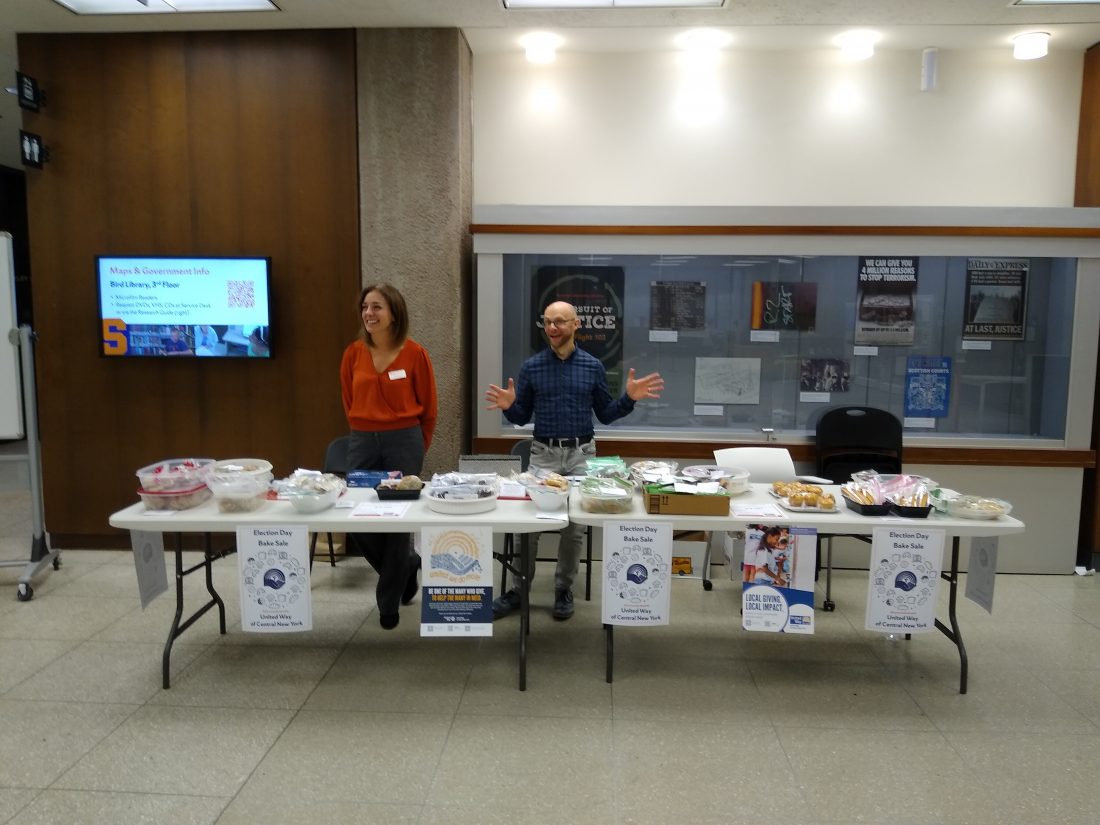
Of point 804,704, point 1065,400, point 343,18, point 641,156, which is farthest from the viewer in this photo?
point 641,156

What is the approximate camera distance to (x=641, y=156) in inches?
194

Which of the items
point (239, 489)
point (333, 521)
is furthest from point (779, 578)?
point (239, 489)

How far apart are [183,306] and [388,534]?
2267 millimetres

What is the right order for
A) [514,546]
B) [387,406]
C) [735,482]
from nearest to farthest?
[735,482]
[387,406]
[514,546]

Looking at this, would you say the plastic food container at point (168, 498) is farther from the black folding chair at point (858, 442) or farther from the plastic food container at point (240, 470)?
the black folding chair at point (858, 442)

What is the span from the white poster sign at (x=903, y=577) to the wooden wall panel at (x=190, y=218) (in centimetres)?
329

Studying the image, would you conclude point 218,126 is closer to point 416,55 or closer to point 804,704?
point 416,55

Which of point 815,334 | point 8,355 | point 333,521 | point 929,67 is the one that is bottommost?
point 333,521

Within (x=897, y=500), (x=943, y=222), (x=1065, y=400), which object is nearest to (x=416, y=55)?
(x=943, y=222)

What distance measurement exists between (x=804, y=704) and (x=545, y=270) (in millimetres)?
3047

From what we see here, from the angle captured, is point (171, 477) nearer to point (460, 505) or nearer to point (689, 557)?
point (460, 505)

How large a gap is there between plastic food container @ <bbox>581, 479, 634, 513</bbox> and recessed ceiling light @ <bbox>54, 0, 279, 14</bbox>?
3.36 meters

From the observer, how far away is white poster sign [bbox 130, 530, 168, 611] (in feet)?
9.50

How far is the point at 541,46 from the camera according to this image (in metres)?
4.66
